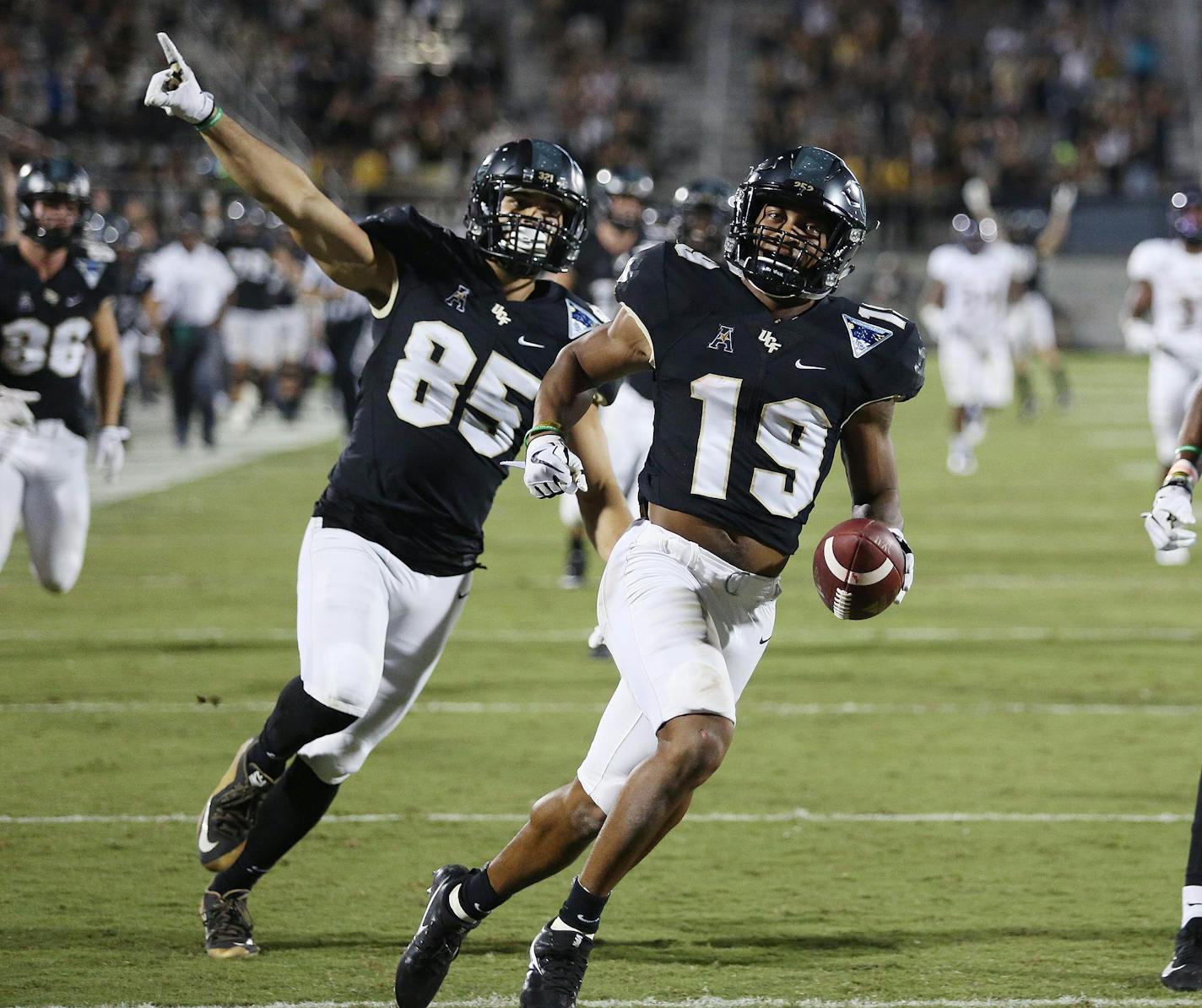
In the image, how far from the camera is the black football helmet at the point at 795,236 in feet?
12.2

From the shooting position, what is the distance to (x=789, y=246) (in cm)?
371

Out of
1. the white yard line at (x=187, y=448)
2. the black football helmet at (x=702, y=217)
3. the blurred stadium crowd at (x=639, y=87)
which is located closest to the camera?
the black football helmet at (x=702, y=217)

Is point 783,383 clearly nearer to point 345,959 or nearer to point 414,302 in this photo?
point 414,302

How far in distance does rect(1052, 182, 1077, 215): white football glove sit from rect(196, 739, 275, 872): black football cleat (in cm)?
2130

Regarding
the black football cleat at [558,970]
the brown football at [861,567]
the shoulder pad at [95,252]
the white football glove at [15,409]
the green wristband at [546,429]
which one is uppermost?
the shoulder pad at [95,252]

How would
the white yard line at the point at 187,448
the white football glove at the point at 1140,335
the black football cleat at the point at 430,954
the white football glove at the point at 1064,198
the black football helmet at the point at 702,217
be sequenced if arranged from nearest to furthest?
the black football cleat at the point at 430,954 < the black football helmet at the point at 702,217 < the white football glove at the point at 1140,335 < the white yard line at the point at 187,448 < the white football glove at the point at 1064,198

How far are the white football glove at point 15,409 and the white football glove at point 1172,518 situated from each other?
3.82 meters

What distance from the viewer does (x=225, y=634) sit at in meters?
7.92

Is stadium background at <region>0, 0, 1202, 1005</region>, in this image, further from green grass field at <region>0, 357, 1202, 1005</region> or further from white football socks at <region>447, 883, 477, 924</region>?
white football socks at <region>447, 883, 477, 924</region>

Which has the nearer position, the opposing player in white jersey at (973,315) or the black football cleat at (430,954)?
the black football cleat at (430,954)

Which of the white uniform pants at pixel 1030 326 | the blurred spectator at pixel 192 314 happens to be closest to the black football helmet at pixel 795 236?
the blurred spectator at pixel 192 314

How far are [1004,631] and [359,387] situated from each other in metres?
4.46

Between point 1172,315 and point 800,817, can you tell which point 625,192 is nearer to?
point 1172,315

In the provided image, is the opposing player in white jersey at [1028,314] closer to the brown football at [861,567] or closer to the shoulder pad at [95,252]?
the shoulder pad at [95,252]
